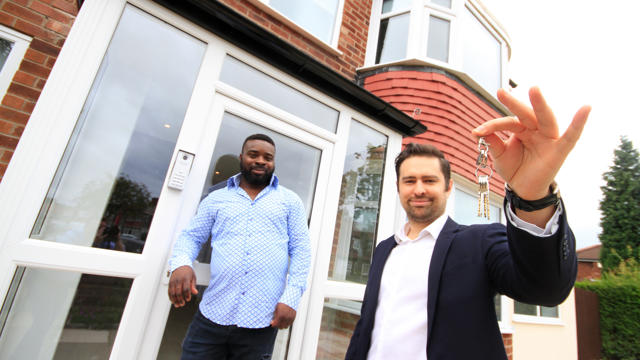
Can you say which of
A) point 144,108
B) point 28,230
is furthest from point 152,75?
point 28,230

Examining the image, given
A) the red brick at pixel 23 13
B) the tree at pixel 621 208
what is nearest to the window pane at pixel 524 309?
the red brick at pixel 23 13

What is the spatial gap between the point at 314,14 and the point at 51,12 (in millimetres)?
2827

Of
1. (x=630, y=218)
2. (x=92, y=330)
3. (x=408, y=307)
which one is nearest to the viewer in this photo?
(x=408, y=307)

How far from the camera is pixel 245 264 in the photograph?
1690mm

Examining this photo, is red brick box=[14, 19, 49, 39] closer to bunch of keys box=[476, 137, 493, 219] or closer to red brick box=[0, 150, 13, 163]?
red brick box=[0, 150, 13, 163]

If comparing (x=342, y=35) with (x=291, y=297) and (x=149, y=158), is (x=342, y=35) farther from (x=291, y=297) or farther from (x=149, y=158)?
(x=291, y=297)

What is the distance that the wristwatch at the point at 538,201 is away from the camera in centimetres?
80

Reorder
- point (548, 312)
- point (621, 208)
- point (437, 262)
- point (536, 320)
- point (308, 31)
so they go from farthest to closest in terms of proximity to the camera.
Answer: point (621, 208) < point (548, 312) < point (536, 320) < point (308, 31) < point (437, 262)

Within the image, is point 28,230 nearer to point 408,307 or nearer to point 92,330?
point 92,330

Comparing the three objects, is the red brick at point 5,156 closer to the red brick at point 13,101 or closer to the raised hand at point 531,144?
the red brick at point 13,101

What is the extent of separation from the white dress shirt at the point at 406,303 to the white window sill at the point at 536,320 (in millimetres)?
4943

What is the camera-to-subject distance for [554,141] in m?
0.77

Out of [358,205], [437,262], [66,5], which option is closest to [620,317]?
[358,205]

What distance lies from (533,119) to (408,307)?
2.88 feet
